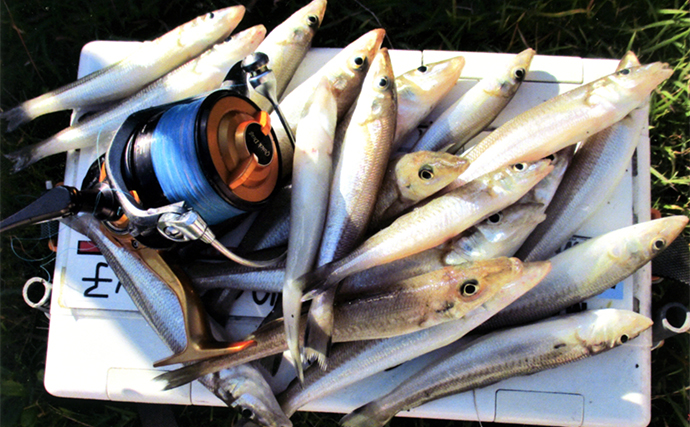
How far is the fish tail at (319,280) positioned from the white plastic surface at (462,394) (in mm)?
423

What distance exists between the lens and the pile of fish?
191 centimetres

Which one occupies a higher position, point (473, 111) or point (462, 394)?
point (473, 111)

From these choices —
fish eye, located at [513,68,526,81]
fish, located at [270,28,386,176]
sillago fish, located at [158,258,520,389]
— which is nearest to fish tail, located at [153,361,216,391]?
sillago fish, located at [158,258,520,389]

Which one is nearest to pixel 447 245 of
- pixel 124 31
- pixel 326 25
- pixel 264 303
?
pixel 264 303

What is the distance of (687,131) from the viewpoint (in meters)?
2.84

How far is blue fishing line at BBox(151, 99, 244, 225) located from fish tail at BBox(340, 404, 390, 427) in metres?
1.03

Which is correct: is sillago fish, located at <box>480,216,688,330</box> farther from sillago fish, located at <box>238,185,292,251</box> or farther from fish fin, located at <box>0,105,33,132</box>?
fish fin, located at <box>0,105,33,132</box>

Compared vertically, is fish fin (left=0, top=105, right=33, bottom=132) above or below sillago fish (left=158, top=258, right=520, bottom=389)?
above

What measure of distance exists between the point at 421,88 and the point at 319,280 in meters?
0.99

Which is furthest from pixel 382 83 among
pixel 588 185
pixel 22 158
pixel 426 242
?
pixel 22 158

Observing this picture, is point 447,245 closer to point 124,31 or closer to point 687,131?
point 687,131

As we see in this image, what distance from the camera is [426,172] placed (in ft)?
6.44

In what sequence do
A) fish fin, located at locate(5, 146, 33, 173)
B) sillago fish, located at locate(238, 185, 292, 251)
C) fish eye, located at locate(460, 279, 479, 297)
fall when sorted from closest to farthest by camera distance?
1. fish eye, located at locate(460, 279, 479, 297)
2. sillago fish, located at locate(238, 185, 292, 251)
3. fish fin, located at locate(5, 146, 33, 173)

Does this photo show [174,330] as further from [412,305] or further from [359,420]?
[412,305]
